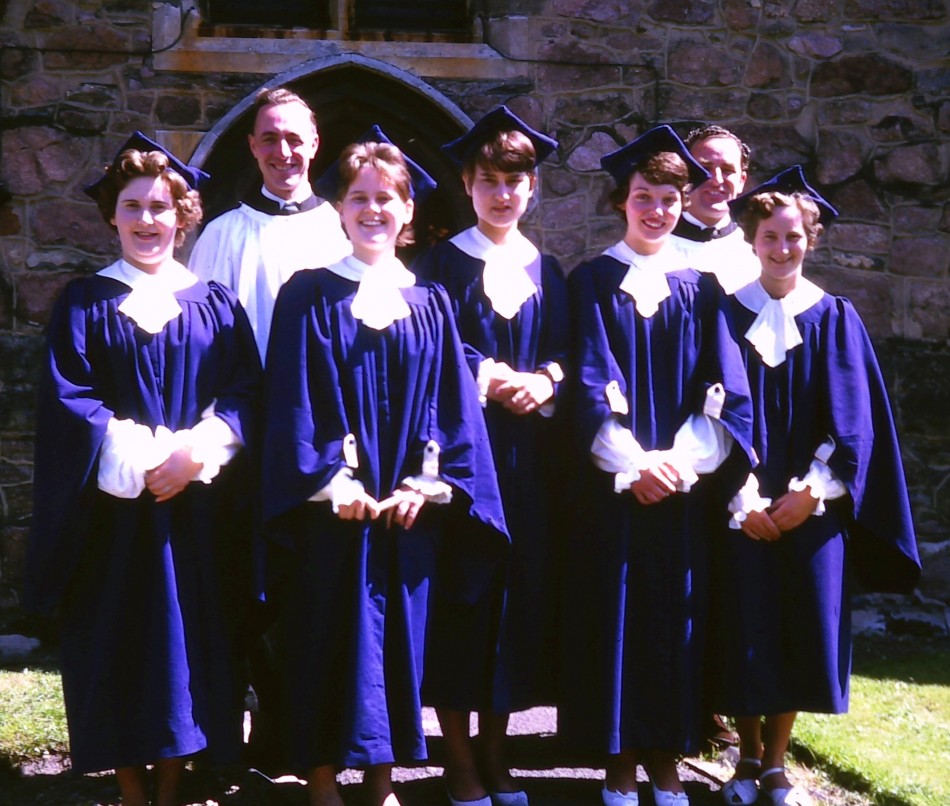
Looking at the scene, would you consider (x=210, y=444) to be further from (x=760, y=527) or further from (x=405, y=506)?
(x=760, y=527)

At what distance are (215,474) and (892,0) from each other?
15.4 feet

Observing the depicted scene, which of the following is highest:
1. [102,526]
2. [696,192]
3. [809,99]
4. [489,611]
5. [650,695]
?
[809,99]

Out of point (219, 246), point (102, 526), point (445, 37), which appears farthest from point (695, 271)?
point (445, 37)

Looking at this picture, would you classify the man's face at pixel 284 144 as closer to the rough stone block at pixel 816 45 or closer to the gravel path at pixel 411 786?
the gravel path at pixel 411 786

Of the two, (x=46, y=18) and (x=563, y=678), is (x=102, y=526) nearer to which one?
(x=563, y=678)

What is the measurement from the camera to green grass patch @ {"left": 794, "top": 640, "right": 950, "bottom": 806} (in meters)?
3.98

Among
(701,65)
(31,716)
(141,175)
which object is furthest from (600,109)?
(31,716)

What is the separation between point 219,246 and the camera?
4094 millimetres

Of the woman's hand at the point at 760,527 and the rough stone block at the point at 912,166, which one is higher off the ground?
the rough stone block at the point at 912,166

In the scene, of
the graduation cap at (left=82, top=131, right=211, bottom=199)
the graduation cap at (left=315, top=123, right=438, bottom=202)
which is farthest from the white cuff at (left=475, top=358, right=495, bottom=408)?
the graduation cap at (left=82, top=131, right=211, bottom=199)

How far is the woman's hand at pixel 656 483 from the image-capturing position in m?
3.58

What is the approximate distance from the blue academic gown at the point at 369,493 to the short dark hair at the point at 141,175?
408mm

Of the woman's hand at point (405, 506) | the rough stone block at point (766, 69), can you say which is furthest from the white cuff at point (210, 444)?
the rough stone block at point (766, 69)

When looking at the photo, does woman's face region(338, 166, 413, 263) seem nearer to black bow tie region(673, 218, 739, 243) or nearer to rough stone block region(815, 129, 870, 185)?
black bow tie region(673, 218, 739, 243)
